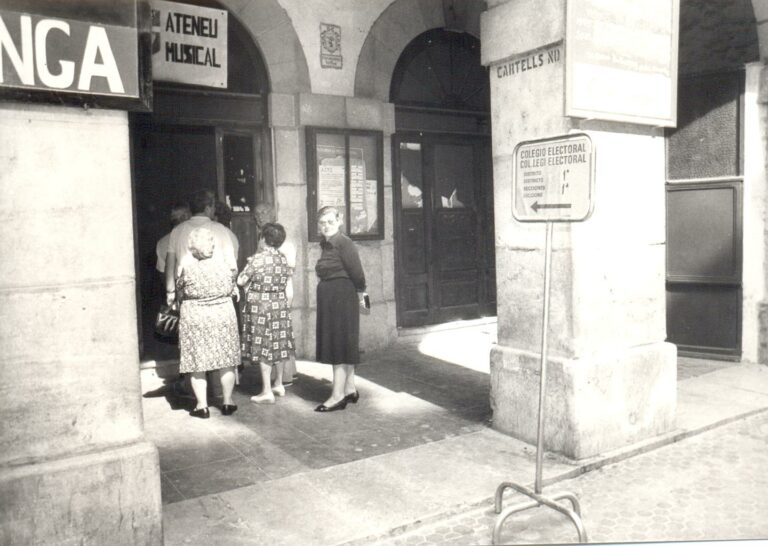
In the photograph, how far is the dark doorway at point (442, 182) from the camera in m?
8.92

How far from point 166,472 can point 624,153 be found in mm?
3852

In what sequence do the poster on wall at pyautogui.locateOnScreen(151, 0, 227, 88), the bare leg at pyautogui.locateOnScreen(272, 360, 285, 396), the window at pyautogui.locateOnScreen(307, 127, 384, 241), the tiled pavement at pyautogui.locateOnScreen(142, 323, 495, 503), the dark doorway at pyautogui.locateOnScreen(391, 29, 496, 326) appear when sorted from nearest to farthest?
the tiled pavement at pyautogui.locateOnScreen(142, 323, 495, 503) → the bare leg at pyautogui.locateOnScreen(272, 360, 285, 396) → the poster on wall at pyautogui.locateOnScreen(151, 0, 227, 88) → the window at pyautogui.locateOnScreen(307, 127, 384, 241) → the dark doorway at pyautogui.locateOnScreen(391, 29, 496, 326)

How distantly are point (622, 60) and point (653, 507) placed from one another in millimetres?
2897

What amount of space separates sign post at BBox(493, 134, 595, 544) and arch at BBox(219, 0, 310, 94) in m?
4.28

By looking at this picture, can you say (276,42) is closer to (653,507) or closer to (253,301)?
(253,301)

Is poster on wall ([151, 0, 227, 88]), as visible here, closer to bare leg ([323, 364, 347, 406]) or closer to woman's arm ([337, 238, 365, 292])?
woman's arm ([337, 238, 365, 292])

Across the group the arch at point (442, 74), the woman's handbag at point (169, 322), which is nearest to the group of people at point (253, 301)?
the woman's handbag at point (169, 322)

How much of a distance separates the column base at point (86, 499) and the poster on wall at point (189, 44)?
4.80m

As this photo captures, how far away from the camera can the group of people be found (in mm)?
5512

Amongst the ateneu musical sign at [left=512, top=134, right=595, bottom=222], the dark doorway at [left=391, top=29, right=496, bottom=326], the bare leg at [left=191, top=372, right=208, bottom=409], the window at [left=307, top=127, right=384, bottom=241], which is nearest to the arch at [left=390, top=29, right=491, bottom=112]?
the dark doorway at [left=391, top=29, right=496, bottom=326]

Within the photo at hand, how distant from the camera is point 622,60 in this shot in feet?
15.3

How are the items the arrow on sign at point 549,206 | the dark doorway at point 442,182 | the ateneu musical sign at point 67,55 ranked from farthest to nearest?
1. the dark doorway at point 442,182
2. the arrow on sign at point 549,206
3. the ateneu musical sign at point 67,55

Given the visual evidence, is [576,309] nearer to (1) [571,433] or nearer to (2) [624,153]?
(1) [571,433]

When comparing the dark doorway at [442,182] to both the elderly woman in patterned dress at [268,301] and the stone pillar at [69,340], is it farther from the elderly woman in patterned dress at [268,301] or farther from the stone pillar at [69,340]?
the stone pillar at [69,340]
